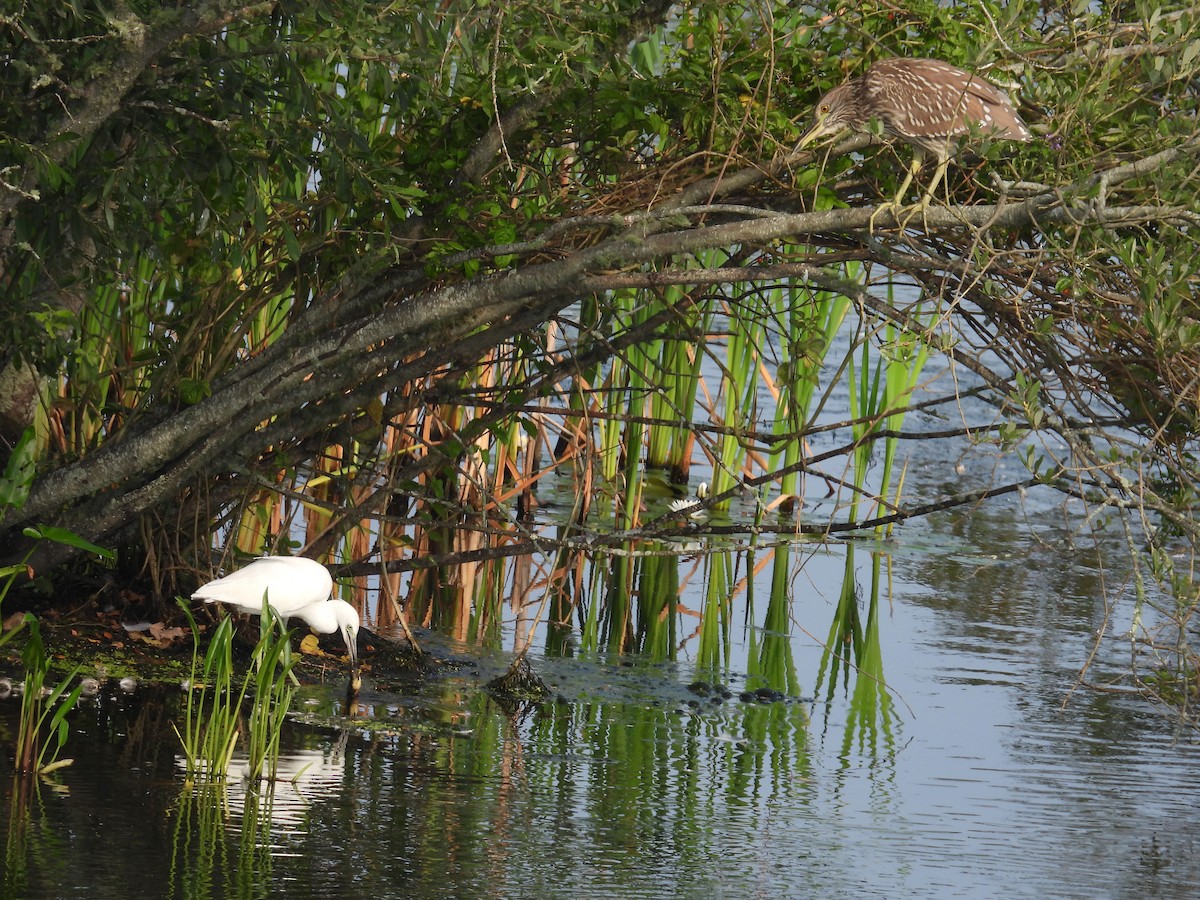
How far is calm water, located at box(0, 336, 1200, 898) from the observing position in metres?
3.56

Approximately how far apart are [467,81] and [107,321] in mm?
1959

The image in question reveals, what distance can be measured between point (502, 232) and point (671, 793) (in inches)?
64.3

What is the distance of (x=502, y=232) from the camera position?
4.49 meters

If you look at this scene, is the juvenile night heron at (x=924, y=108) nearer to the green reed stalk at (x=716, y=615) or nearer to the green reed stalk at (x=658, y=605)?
the green reed stalk at (x=716, y=615)

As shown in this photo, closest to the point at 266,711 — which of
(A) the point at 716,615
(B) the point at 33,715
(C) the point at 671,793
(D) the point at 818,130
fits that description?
(B) the point at 33,715

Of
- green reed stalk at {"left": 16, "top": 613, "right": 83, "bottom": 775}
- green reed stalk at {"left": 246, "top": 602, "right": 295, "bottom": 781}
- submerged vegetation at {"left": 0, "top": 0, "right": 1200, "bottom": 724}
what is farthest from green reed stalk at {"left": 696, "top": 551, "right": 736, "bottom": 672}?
green reed stalk at {"left": 16, "top": 613, "right": 83, "bottom": 775}

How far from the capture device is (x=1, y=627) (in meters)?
4.91

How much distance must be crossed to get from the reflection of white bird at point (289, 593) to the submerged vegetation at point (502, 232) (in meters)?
0.25

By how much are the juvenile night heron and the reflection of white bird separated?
6.63ft


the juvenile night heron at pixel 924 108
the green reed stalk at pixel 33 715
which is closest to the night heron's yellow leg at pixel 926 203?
the juvenile night heron at pixel 924 108

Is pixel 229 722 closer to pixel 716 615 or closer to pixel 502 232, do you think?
pixel 502 232

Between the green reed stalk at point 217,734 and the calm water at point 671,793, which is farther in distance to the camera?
the green reed stalk at point 217,734

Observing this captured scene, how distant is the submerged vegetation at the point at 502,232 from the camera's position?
12.7ft

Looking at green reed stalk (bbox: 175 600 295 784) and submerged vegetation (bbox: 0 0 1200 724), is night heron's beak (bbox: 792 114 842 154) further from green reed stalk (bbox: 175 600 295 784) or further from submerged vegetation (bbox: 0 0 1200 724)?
green reed stalk (bbox: 175 600 295 784)
